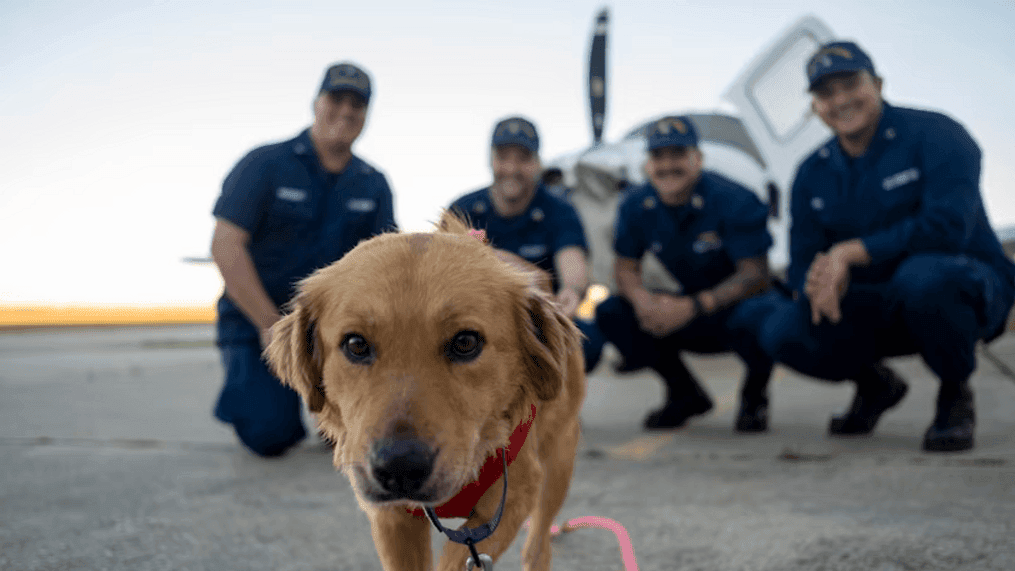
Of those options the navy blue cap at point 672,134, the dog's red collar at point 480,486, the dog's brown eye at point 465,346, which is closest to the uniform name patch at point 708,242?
the navy blue cap at point 672,134

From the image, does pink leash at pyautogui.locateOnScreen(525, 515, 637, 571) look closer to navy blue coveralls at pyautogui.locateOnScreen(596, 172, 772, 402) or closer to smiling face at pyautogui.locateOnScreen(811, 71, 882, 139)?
navy blue coveralls at pyautogui.locateOnScreen(596, 172, 772, 402)

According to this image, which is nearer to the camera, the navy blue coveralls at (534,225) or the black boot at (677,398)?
the navy blue coveralls at (534,225)

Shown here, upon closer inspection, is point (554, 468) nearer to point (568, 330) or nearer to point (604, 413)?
point (568, 330)

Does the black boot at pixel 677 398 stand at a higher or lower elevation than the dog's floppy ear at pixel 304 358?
lower

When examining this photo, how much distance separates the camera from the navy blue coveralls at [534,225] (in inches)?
168

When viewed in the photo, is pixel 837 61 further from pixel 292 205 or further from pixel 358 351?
pixel 358 351

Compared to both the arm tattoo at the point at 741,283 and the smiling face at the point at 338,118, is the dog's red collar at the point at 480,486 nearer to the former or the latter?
the smiling face at the point at 338,118

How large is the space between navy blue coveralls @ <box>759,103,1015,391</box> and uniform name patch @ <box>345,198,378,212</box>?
2359 mm

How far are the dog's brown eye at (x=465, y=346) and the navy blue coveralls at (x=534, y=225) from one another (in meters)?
2.94

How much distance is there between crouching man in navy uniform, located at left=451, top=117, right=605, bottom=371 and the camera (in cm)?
417

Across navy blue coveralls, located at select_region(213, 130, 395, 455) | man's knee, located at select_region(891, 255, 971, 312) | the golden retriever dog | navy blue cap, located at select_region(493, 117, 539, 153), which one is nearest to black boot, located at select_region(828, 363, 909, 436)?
man's knee, located at select_region(891, 255, 971, 312)

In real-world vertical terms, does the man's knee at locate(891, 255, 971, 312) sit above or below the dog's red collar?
above

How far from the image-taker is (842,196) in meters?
3.79

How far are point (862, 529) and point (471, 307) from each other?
1455 millimetres
